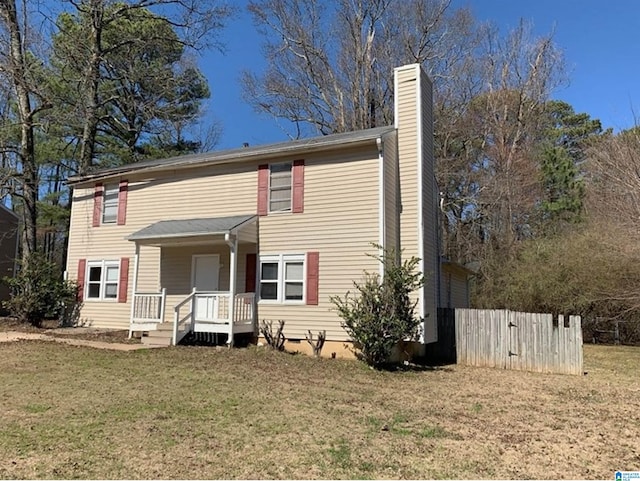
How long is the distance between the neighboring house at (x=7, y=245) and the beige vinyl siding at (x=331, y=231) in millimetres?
14634

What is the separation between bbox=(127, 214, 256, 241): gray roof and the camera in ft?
40.0

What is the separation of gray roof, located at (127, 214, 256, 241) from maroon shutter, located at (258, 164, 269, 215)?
34 centimetres

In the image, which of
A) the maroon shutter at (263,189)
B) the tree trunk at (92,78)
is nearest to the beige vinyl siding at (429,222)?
the maroon shutter at (263,189)

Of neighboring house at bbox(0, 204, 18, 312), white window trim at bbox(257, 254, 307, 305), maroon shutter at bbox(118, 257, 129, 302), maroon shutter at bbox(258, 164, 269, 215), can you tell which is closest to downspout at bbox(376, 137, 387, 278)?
white window trim at bbox(257, 254, 307, 305)

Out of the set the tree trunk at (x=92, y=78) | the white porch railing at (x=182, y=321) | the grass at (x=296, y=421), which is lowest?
the grass at (x=296, y=421)

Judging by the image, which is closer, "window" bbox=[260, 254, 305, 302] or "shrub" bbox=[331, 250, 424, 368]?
"shrub" bbox=[331, 250, 424, 368]

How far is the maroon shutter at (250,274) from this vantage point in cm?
1286

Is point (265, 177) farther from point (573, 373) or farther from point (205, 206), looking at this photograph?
point (573, 373)

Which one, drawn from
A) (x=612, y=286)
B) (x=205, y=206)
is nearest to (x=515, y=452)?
(x=205, y=206)

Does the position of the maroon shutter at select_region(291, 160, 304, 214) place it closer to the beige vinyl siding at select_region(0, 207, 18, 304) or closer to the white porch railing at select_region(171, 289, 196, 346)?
the white porch railing at select_region(171, 289, 196, 346)

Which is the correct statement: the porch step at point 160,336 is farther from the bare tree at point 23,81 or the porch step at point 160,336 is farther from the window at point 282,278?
the bare tree at point 23,81

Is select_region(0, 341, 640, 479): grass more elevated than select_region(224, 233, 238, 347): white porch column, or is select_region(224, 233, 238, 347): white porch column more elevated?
select_region(224, 233, 238, 347): white porch column

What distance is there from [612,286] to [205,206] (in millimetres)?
14039

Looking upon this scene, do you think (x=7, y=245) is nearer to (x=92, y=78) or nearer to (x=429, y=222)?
(x=92, y=78)
